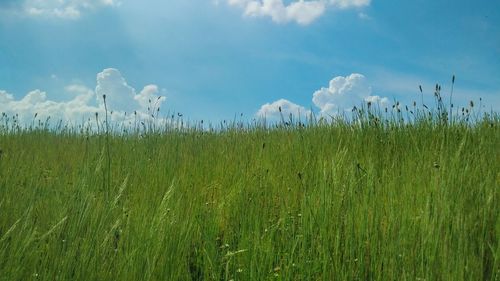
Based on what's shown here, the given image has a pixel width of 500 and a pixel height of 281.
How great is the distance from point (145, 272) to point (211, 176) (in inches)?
114

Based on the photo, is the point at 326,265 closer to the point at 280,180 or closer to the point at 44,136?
the point at 280,180

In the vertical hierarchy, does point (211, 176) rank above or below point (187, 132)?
below

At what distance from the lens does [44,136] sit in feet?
35.9

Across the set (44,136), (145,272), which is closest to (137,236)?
(145,272)

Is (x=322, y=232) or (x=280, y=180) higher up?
(x=280, y=180)

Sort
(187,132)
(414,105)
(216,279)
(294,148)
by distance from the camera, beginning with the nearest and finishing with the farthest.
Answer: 1. (216,279)
2. (294,148)
3. (414,105)
4. (187,132)

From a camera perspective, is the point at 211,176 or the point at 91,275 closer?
the point at 91,275

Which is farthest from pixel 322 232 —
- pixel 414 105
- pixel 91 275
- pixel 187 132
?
pixel 187 132

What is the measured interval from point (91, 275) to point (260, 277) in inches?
37.4

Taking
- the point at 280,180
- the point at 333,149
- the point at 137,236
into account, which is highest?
the point at 333,149

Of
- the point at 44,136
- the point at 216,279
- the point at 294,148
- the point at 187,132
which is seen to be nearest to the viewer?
the point at 216,279

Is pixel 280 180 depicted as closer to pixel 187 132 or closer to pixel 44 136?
pixel 187 132

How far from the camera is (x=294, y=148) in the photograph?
5.61 meters

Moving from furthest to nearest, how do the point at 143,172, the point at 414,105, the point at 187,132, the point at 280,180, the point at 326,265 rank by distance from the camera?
1. the point at 187,132
2. the point at 414,105
3. the point at 143,172
4. the point at 280,180
5. the point at 326,265
